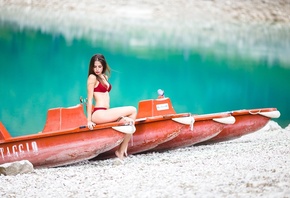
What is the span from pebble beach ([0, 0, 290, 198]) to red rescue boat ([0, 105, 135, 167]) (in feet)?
0.37

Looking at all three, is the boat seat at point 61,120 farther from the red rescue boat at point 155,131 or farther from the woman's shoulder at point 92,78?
the woman's shoulder at point 92,78

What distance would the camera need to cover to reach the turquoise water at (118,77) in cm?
786

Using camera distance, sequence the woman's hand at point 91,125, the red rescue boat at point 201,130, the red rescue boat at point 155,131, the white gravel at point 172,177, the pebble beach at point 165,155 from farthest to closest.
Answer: the red rescue boat at point 201,130 → the red rescue boat at point 155,131 → the woman's hand at point 91,125 → the pebble beach at point 165,155 → the white gravel at point 172,177

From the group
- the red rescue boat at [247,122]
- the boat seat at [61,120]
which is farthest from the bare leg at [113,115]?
the red rescue boat at [247,122]

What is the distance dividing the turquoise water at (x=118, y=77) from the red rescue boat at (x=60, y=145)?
2.85 metres

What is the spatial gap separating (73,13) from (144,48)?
1.13 m

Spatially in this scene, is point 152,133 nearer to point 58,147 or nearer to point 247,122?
point 58,147

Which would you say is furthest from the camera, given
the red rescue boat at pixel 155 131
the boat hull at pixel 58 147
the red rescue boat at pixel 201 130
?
the red rescue boat at pixel 201 130

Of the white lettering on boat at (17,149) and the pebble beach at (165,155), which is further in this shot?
the white lettering on boat at (17,149)

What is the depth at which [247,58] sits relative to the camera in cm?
896

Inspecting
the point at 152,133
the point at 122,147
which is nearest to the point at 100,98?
the point at 122,147

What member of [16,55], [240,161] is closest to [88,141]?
[240,161]

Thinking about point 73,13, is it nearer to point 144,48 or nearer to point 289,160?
point 144,48

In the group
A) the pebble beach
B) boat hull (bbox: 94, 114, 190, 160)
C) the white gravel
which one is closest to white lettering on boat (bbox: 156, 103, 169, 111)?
boat hull (bbox: 94, 114, 190, 160)
